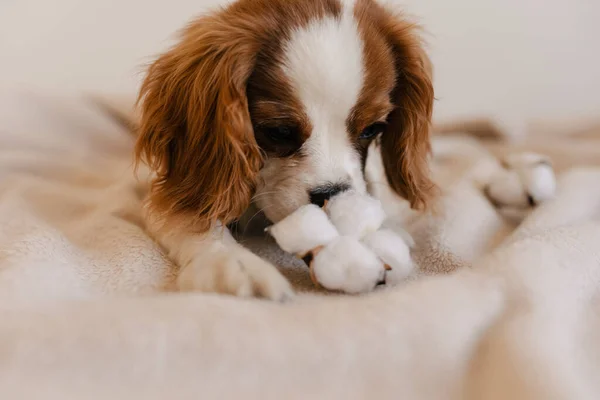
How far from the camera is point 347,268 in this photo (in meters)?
0.94

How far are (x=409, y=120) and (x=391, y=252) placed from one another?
17.2 inches

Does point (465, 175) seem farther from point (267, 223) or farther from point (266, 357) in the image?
point (266, 357)

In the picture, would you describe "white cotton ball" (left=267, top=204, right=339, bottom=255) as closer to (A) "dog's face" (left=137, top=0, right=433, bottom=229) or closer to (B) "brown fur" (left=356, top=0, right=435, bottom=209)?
(A) "dog's face" (left=137, top=0, right=433, bottom=229)

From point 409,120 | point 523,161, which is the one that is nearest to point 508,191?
point 523,161

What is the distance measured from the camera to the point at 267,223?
1.27m

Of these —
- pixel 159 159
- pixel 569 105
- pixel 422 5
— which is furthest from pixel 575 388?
pixel 569 105

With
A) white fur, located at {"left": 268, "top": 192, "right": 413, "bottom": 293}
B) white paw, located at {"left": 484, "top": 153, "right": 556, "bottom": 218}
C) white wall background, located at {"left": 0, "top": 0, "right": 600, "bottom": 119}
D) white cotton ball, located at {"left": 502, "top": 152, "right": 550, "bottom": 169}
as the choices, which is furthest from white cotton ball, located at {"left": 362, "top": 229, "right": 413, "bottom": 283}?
white wall background, located at {"left": 0, "top": 0, "right": 600, "bottom": 119}

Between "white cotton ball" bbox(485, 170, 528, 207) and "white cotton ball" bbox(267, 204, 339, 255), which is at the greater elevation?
"white cotton ball" bbox(267, 204, 339, 255)

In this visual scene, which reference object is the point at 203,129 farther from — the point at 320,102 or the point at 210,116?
the point at 320,102

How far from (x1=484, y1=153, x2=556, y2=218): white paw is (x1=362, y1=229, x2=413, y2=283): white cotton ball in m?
0.51

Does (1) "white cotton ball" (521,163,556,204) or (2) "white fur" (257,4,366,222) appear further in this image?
(1) "white cotton ball" (521,163,556,204)

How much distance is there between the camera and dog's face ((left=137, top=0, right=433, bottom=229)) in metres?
1.11

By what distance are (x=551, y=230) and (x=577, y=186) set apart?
379 millimetres

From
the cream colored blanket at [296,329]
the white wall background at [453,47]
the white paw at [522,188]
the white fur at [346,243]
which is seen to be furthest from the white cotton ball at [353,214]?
the white wall background at [453,47]
